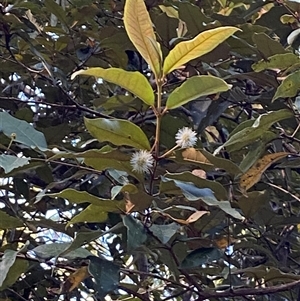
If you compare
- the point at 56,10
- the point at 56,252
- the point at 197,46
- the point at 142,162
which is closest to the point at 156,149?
the point at 142,162

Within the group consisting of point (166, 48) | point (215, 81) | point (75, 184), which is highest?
point (215, 81)

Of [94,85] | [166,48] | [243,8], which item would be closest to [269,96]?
[166,48]

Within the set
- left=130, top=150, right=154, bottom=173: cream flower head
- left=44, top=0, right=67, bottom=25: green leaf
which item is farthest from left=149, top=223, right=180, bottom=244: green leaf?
left=44, top=0, right=67, bottom=25: green leaf

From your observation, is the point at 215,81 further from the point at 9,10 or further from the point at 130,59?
the point at 130,59

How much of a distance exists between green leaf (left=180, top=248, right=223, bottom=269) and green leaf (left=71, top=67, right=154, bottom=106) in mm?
289

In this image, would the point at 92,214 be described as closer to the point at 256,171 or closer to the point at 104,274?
the point at 104,274

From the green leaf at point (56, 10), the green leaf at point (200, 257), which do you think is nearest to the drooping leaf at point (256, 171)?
the green leaf at point (200, 257)

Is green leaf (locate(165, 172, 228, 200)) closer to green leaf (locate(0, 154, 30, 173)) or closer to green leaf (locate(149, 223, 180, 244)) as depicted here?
green leaf (locate(149, 223, 180, 244))

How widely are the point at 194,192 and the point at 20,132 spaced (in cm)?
26

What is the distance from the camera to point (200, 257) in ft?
3.06

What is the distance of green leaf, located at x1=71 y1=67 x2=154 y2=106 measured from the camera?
718 mm

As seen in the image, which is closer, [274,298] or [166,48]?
[166,48]

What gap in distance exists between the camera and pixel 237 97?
1213 millimetres

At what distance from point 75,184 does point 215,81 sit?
2.43 feet
